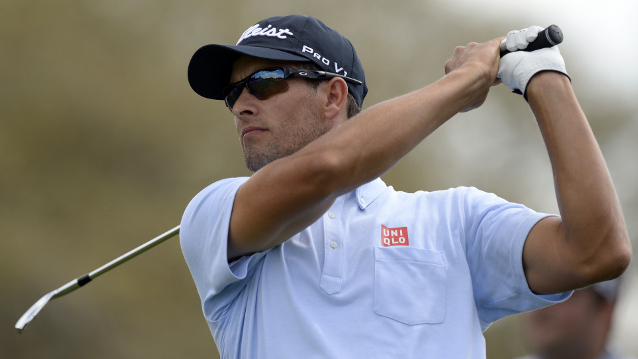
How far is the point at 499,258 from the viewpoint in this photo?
5.57 feet

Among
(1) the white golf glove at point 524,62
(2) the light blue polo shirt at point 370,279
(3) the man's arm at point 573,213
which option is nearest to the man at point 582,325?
(2) the light blue polo shirt at point 370,279

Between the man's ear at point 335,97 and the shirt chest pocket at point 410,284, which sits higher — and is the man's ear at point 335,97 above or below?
above

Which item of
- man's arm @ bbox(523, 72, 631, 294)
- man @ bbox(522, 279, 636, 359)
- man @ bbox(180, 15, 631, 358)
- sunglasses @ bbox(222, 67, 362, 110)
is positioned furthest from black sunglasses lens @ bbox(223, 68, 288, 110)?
man @ bbox(522, 279, 636, 359)

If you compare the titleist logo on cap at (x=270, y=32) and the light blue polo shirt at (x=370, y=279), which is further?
the titleist logo on cap at (x=270, y=32)

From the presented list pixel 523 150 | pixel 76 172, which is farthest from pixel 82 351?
pixel 523 150

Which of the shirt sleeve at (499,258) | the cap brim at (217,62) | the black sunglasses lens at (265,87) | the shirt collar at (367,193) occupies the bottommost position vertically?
the shirt sleeve at (499,258)

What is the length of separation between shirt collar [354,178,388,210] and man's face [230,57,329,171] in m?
0.21

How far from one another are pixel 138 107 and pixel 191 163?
61 centimetres

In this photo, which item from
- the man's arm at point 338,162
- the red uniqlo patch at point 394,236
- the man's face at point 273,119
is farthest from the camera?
the man's face at point 273,119

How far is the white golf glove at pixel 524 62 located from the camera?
5.47 ft

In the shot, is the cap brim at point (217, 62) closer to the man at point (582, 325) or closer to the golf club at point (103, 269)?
the golf club at point (103, 269)

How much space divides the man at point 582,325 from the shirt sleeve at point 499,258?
93cm

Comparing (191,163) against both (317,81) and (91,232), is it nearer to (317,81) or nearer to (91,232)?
(91,232)

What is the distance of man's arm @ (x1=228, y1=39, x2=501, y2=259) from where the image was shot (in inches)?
60.2
